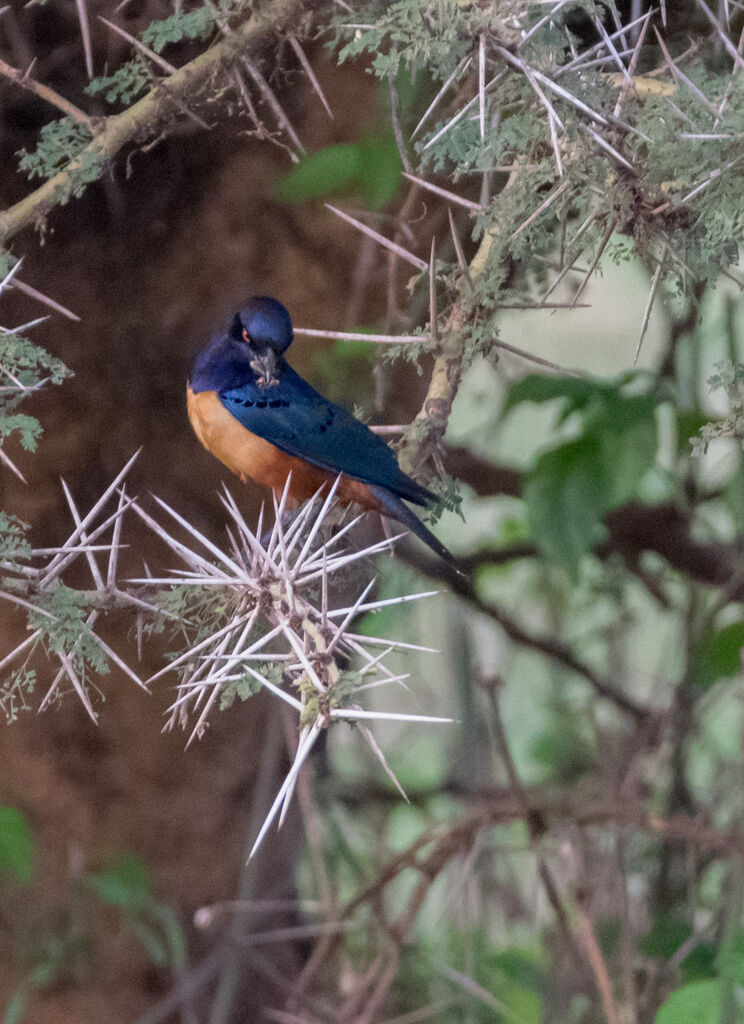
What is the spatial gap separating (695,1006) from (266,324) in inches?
24.8

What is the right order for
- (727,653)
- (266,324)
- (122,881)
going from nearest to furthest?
1. (266,324)
2. (727,653)
3. (122,881)

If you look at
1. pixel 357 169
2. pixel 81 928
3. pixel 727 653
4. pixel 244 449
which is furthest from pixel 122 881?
pixel 357 169

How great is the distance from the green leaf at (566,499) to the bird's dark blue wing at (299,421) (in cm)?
23

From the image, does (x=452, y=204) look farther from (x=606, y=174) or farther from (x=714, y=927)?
(x=714, y=927)

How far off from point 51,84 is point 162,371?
0.25m

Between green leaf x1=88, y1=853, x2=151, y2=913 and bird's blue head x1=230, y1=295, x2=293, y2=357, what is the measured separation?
2.23 ft

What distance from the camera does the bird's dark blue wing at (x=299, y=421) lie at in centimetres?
70

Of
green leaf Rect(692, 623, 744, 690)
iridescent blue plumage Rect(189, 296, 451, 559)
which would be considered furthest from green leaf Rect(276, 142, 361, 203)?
green leaf Rect(692, 623, 744, 690)

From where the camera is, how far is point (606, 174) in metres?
0.58

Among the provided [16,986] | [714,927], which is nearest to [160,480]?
[16,986]

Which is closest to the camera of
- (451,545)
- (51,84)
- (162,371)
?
(51,84)

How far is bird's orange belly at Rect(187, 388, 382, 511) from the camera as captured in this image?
739 millimetres

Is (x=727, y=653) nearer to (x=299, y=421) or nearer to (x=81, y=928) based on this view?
(x=299, y=421)

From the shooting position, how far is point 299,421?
2.38 ft
